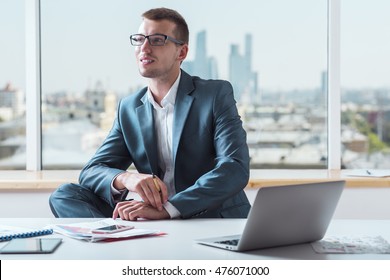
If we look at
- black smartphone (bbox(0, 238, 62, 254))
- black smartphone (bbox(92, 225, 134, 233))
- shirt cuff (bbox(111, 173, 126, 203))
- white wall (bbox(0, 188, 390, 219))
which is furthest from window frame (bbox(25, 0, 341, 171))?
black smartphone (bbox(0, 238, 62, 254))

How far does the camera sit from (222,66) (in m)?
Result: 4.50

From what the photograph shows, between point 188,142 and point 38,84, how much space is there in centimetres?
183

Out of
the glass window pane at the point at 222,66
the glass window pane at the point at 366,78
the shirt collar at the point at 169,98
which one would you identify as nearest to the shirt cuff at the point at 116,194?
the shirt collar at the point at 169,98

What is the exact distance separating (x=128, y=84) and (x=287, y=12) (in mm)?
1041

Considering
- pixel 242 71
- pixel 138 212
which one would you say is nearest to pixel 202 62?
pixel 242 71

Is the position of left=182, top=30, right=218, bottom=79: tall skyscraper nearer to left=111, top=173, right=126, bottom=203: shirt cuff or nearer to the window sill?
the window sill

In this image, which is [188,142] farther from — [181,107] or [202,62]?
[202,62]

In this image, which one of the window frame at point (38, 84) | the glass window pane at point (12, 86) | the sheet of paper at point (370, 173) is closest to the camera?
the sheet of paper at point (370, 173)

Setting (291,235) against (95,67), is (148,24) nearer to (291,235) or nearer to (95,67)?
(291,235)

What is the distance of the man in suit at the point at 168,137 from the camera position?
2.76 metres

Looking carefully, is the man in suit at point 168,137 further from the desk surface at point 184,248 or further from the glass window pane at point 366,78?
the glass window pane at point 366,78

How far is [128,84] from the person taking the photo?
14.9 ft

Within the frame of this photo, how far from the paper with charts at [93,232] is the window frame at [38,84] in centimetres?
231

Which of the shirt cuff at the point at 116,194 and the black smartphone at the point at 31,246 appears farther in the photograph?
the shirt cuff at the point at 116,194
